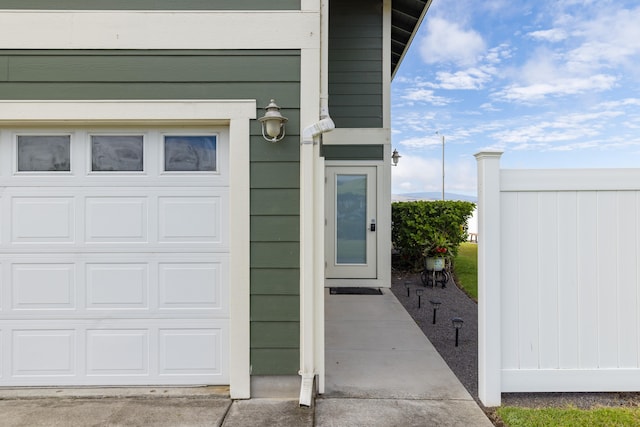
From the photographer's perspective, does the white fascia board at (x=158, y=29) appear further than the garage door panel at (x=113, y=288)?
No

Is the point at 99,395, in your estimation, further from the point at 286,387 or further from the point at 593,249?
the point at 593,249

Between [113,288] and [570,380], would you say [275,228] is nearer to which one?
[113,288]

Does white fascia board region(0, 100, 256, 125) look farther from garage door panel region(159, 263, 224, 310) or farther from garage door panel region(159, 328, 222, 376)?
garage door panel region(159, 328, 222, 376)

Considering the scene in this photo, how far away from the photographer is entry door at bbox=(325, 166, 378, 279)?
20.1 ft

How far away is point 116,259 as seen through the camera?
2729mm

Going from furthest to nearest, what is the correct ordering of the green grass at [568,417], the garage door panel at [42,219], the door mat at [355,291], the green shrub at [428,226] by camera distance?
the green shrub at [428,226], the door mat at [355,291], the garage door panel at [42,219], the green grass at [568,417]

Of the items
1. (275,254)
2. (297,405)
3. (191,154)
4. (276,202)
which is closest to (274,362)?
(297,405)

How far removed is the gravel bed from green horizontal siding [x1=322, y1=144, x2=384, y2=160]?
7.25 ft

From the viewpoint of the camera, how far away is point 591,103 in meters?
8.77

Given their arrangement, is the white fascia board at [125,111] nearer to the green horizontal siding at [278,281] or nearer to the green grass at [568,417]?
the green horizontal siding at [278,281]

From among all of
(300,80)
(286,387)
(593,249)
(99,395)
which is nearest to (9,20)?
(300,80)

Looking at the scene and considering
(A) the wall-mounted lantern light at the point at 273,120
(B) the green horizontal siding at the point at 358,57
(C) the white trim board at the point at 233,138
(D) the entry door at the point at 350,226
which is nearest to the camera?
(A) the wall-mounted lantern light at the point at 273,120

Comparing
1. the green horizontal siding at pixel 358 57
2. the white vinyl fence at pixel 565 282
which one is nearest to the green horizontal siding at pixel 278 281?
the white vinyl fence at pixel 565 282

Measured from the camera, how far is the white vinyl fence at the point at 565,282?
252 cm
